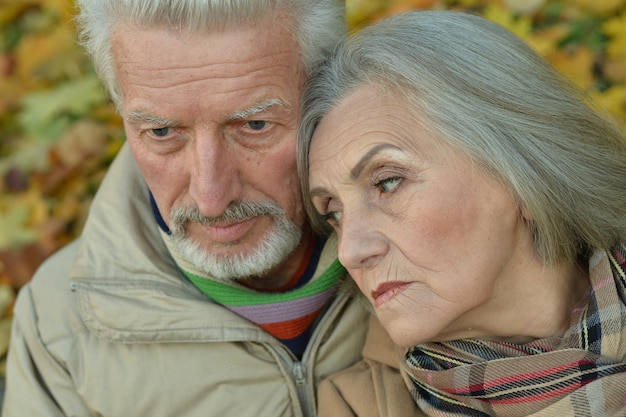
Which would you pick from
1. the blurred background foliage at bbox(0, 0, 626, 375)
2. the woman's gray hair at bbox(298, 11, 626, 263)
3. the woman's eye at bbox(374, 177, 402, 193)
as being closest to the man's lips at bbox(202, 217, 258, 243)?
the woman's gray hair at bbox(298, 11, 626, 263)

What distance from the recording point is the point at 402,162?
9.43ft

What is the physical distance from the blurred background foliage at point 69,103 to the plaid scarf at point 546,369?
1591 mm

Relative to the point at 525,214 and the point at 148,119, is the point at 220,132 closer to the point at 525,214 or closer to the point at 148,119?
the point at 148,119

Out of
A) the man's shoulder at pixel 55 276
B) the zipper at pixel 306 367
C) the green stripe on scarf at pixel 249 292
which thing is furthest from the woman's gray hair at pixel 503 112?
the man's shoulder at pixel 55 276

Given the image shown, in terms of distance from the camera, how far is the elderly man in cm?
303

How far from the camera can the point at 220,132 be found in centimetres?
309

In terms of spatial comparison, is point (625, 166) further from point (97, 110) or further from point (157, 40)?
point (97, 110)

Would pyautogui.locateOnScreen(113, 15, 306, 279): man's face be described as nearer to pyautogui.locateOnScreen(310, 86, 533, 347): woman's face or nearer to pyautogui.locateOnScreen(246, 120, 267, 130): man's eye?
pyautogui.locateOnScreen(246, 120, 267, 130): man's eye

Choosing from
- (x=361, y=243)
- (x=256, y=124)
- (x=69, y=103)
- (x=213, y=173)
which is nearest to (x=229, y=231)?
(x=213, y=173)

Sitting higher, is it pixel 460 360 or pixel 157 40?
pixel 157 40

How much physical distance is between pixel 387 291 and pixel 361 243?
171mm

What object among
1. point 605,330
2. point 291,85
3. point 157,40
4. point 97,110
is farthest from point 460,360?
point 97,110

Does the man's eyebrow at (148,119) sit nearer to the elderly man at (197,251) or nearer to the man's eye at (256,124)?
the elderly man at (197,251)

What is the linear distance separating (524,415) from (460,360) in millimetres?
263
